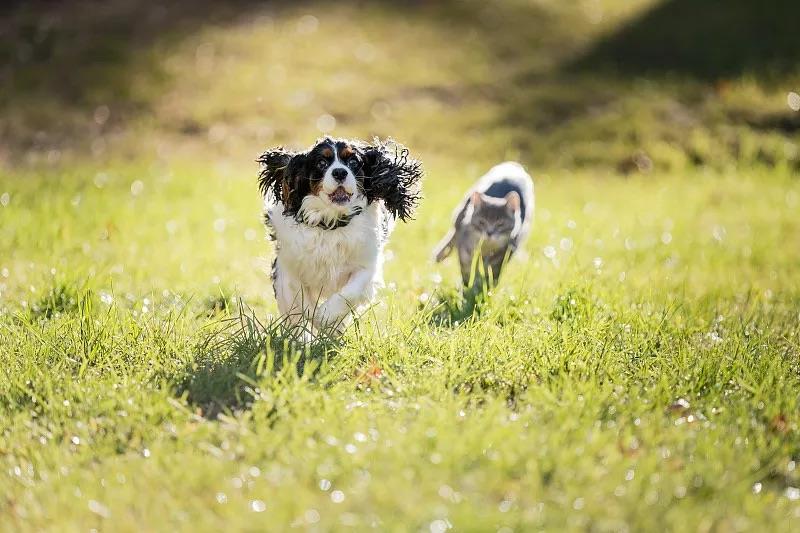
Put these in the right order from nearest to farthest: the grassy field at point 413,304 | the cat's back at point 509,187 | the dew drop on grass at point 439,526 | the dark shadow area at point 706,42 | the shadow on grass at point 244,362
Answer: the dew drop on grass at point 439,526
the grassy field at point 413,304
the shadow on grass at point 244,362
the cat's back at point 509,187
the dark shadow area at point 706,42

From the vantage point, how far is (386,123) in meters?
11.6

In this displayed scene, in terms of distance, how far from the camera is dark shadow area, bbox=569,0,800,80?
13031 millimetres

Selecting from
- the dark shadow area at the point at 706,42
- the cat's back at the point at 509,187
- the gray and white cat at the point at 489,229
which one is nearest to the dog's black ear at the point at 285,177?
the gray and white cat at the point at 489,229

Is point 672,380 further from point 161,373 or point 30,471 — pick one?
point 30,471

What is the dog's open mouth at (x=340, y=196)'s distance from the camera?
15.4 ft

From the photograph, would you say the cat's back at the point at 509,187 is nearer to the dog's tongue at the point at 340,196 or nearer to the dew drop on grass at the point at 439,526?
the dog's tongue at the point at 340,196

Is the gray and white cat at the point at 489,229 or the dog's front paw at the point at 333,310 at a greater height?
the gray and white cat at the point at 489,229

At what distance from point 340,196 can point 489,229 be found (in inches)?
48.0

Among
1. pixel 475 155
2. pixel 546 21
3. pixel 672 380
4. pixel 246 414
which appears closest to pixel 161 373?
pixel 246 414

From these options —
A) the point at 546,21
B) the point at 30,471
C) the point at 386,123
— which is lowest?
the point at 30,471

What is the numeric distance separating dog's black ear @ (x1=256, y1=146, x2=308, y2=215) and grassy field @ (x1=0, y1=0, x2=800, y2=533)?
602mm

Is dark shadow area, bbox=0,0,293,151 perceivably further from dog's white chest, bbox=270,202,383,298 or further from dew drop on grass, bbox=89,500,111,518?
dew drop on grass, bbox=89,500,111,518

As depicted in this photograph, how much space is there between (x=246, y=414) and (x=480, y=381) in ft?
3.35

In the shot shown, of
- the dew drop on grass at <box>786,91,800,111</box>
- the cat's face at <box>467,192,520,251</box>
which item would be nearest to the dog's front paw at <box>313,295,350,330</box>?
the cat's face at <box>467,192,520,251</box>
